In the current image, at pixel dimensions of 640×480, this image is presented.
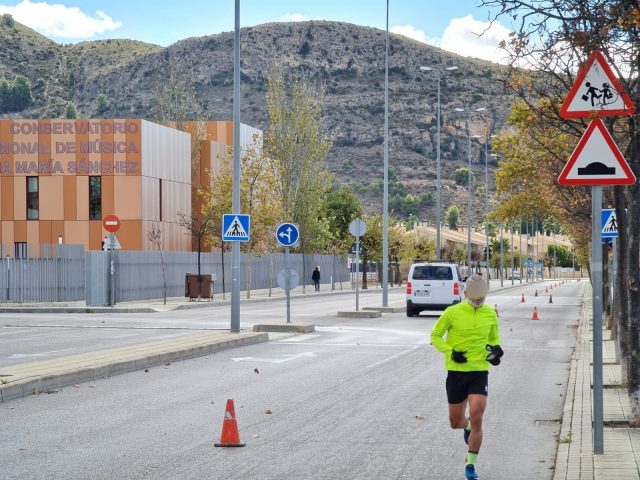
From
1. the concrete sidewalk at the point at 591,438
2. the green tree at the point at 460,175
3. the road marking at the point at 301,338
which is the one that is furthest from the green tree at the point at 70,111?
the concrete sidewalk at the point at 591,438

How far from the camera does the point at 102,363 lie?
53.1ft

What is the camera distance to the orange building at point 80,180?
59281mm

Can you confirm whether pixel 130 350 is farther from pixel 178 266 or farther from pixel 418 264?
pixel 178 266

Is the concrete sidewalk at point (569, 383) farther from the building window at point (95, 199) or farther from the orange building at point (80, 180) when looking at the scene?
the building window at point (95, 199)

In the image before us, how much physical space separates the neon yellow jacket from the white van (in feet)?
87.1

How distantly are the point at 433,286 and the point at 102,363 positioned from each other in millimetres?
20204

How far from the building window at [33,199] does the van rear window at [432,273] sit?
32.4 m

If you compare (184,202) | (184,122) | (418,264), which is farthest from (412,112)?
(418,264)

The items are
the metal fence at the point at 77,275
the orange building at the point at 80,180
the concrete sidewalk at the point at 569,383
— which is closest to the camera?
the concrete sidewalk at the point at 569,383

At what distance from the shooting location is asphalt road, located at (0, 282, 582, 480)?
343 inches

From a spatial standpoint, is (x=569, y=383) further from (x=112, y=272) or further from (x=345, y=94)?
(x=345, y=94)

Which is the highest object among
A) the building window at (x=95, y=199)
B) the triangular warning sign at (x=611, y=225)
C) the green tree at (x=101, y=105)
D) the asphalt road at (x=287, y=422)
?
the green tree at (x=101, y=105)

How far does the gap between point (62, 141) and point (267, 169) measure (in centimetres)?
1172

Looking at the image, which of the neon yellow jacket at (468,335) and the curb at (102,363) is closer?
the neon yellow jacket at (468,335)
